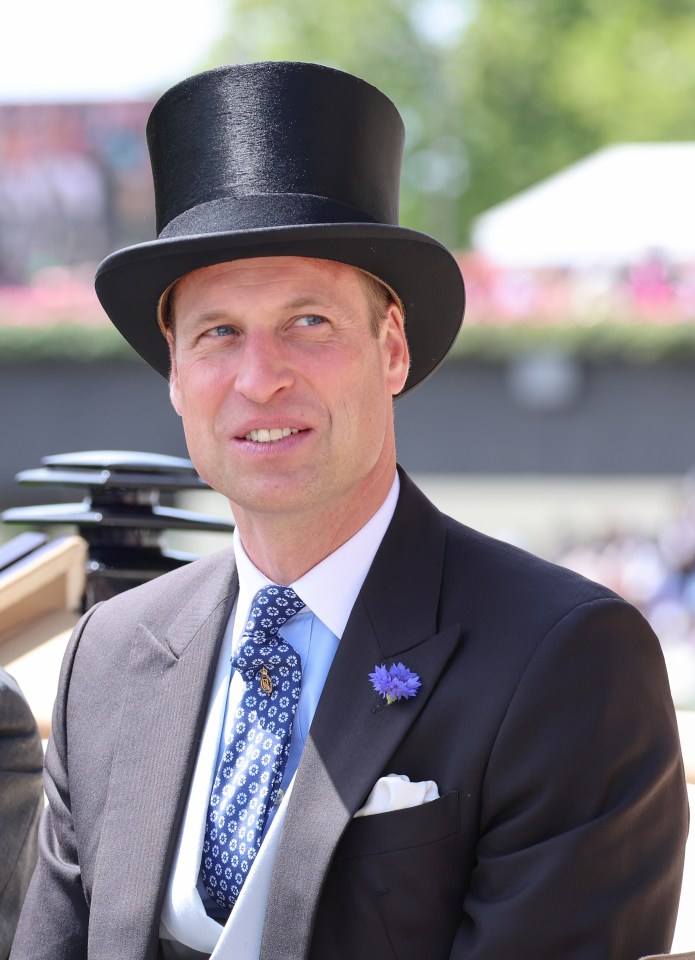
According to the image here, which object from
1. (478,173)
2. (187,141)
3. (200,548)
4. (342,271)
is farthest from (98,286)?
(478,173)

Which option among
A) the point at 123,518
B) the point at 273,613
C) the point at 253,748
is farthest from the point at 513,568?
the point at 123,518

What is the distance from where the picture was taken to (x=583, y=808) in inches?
66.0

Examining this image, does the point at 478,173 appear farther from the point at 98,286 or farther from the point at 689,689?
the point at 98,286

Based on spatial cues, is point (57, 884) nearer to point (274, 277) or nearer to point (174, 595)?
point (174, 595)

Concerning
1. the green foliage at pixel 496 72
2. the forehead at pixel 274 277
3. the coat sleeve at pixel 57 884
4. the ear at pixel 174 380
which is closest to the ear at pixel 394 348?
the forehead at pixel 274 277

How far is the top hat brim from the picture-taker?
183 centimetres

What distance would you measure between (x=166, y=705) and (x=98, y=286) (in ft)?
2.42

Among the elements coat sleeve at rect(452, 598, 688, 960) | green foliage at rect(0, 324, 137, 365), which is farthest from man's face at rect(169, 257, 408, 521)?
green foliage at rect(0, 324, 137, 365)

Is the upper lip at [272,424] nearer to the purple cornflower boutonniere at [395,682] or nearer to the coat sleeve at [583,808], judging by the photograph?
the purple cornflower boutonniere at [395,682]

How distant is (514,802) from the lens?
171 cm

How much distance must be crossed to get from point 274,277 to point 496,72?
2640 cm

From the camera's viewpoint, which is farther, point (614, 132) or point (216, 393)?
point (614, 132)

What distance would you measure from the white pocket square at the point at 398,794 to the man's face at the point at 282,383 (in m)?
0.45

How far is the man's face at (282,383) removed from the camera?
190cm
